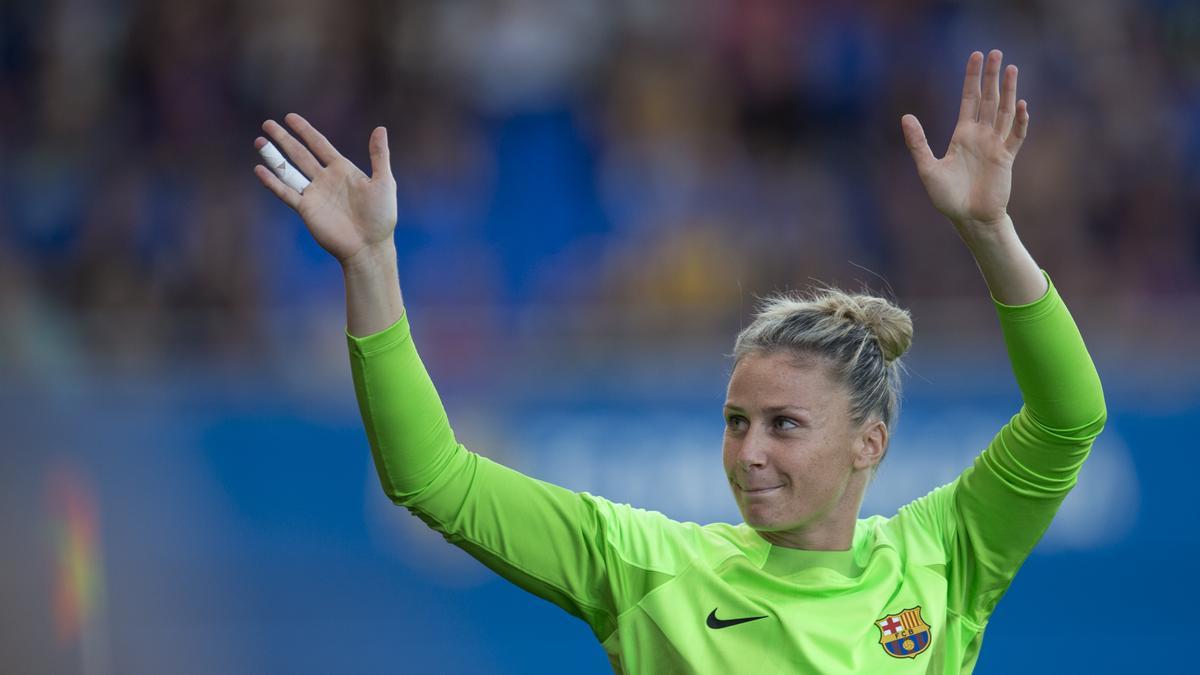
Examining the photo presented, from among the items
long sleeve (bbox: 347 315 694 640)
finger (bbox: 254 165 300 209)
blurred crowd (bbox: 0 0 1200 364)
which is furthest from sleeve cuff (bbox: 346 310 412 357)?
blurred crowd (bbox: 0 0 1200 364)

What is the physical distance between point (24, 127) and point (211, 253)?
1502mm

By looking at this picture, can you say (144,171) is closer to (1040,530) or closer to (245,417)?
(245,417)

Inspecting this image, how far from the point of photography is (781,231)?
8070mm

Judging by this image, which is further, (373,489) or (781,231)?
(781,231)

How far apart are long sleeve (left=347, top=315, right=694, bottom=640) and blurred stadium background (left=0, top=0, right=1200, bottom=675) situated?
3.20 metres

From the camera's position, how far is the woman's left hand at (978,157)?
11.1 ft

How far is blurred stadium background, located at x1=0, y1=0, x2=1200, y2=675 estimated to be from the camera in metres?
6.55

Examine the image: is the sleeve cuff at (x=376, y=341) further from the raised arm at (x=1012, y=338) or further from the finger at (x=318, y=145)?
the raised arm at (x=1012, y=338)

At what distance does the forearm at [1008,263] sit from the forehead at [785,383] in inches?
16.3

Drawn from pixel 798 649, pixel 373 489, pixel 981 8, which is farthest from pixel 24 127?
pixel 798 649

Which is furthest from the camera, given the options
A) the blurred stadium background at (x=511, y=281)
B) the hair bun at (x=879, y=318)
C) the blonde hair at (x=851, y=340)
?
the blurred stadium background at (x=511, y=281)

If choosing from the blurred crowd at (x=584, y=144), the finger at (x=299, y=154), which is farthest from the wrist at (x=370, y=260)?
the blurred crowd at (x=584, y=144)

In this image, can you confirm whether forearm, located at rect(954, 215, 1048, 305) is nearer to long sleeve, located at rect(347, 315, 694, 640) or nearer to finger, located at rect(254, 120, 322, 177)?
long sleeve, located at rect(347, 315, 694, 640)

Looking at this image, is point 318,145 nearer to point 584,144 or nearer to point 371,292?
point 371,292
